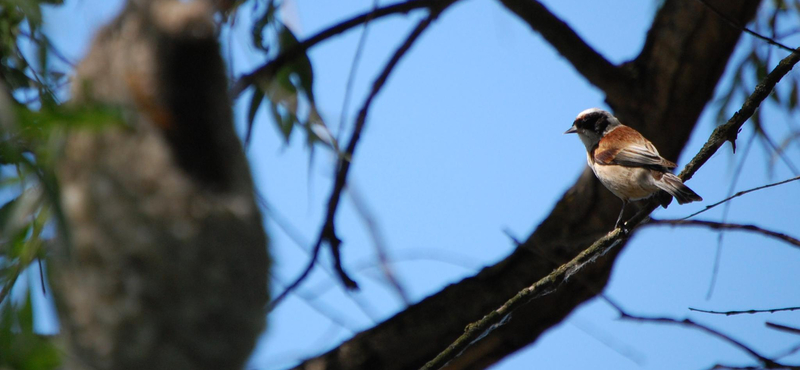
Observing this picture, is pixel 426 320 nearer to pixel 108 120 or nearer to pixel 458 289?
pixel 458 289

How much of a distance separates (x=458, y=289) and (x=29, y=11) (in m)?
1.66

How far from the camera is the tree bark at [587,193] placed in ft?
8.25

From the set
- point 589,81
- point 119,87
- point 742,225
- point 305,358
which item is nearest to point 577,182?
point 589,81

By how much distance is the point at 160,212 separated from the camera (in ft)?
3.76

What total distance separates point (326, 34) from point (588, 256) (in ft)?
3.55

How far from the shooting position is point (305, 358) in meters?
2.46

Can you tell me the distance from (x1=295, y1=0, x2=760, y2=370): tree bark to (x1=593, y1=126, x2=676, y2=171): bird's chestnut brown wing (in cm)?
7

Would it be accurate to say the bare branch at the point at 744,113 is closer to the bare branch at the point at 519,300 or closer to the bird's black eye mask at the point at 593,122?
the bare branch at the point at 519,300

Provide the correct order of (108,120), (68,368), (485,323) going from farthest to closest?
(485,323) → (68,368) → (108,120)

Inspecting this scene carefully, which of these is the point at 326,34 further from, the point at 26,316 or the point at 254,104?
the point at 26,316

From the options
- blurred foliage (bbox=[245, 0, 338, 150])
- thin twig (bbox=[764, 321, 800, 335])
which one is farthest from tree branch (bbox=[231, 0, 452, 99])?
thin twig (bbox=[764, 321, 800, 335])

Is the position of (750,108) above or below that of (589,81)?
below

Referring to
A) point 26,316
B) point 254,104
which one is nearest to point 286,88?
point 254,104

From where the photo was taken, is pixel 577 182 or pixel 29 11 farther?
pixel 577 182
